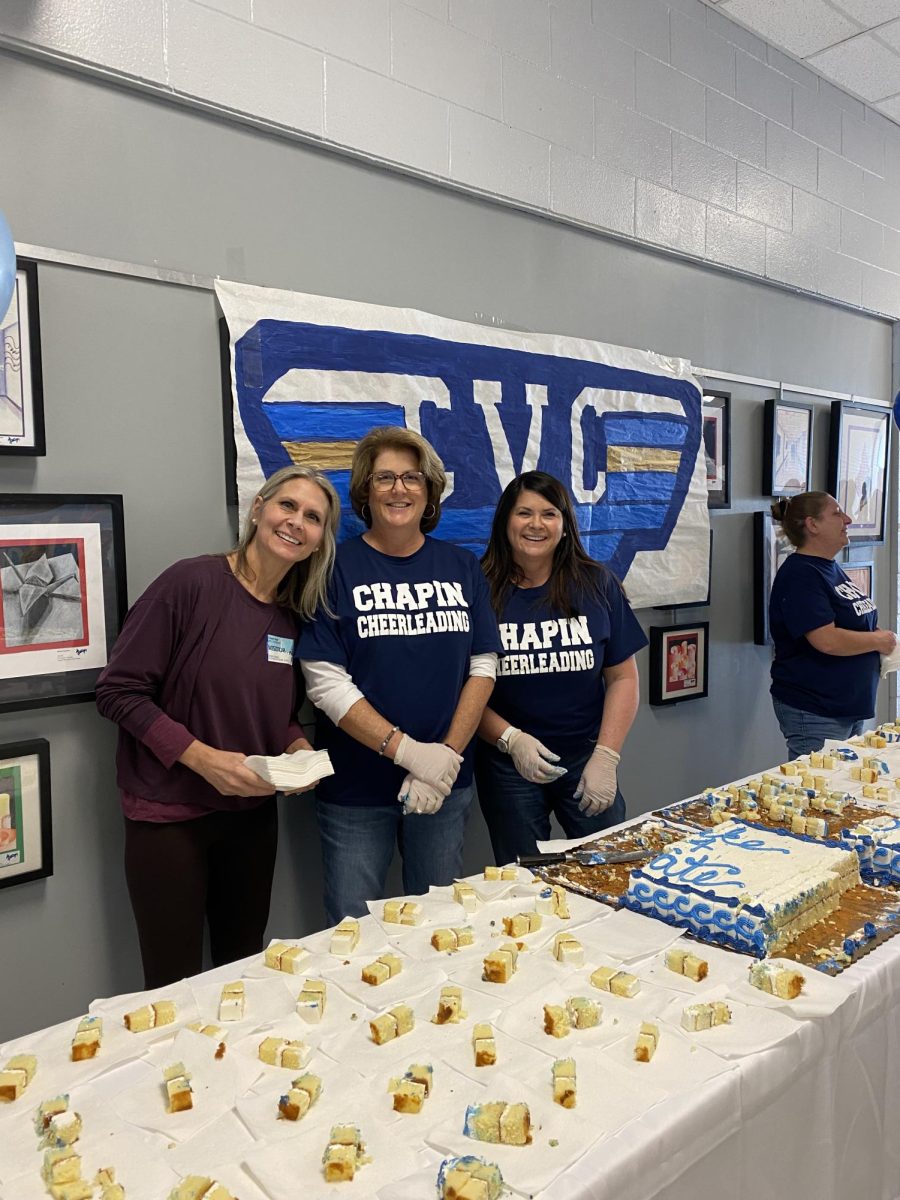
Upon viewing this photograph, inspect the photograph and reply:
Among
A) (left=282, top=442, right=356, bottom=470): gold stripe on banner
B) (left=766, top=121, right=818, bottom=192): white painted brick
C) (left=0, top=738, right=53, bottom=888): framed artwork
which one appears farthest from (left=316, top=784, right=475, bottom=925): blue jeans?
(left=766, top=121, right=818, bottom=192): white painted brick

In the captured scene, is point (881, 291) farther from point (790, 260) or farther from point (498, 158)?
point (498, 158)

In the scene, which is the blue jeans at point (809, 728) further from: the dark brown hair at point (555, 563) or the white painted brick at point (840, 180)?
the white painted brick at point (840, 180)

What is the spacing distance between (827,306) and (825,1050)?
11.9 feet

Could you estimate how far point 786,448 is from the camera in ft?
12.4

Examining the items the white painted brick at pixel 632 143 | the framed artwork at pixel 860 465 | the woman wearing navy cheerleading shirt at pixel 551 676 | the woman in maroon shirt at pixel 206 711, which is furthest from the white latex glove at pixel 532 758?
the framed artwork at pixel 860 465

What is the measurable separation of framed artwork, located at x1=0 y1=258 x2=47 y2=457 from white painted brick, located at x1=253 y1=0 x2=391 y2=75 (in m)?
0.77

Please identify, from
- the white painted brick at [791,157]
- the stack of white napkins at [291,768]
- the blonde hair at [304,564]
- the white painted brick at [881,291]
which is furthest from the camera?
the white painted brick at [881,291]

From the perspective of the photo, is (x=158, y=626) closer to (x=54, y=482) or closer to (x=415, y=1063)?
(x=54, y=482)

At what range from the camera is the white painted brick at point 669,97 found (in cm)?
307

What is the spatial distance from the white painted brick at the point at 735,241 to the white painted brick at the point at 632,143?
12.0 inches

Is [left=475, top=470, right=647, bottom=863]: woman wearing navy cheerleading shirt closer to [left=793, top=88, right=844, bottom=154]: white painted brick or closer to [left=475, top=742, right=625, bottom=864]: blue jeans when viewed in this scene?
[left=475, top=742, right=625, bottom=864]: blue jeans

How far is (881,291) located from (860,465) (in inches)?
33.4

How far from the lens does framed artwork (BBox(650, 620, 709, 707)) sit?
328cm

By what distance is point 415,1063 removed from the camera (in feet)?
3.56
